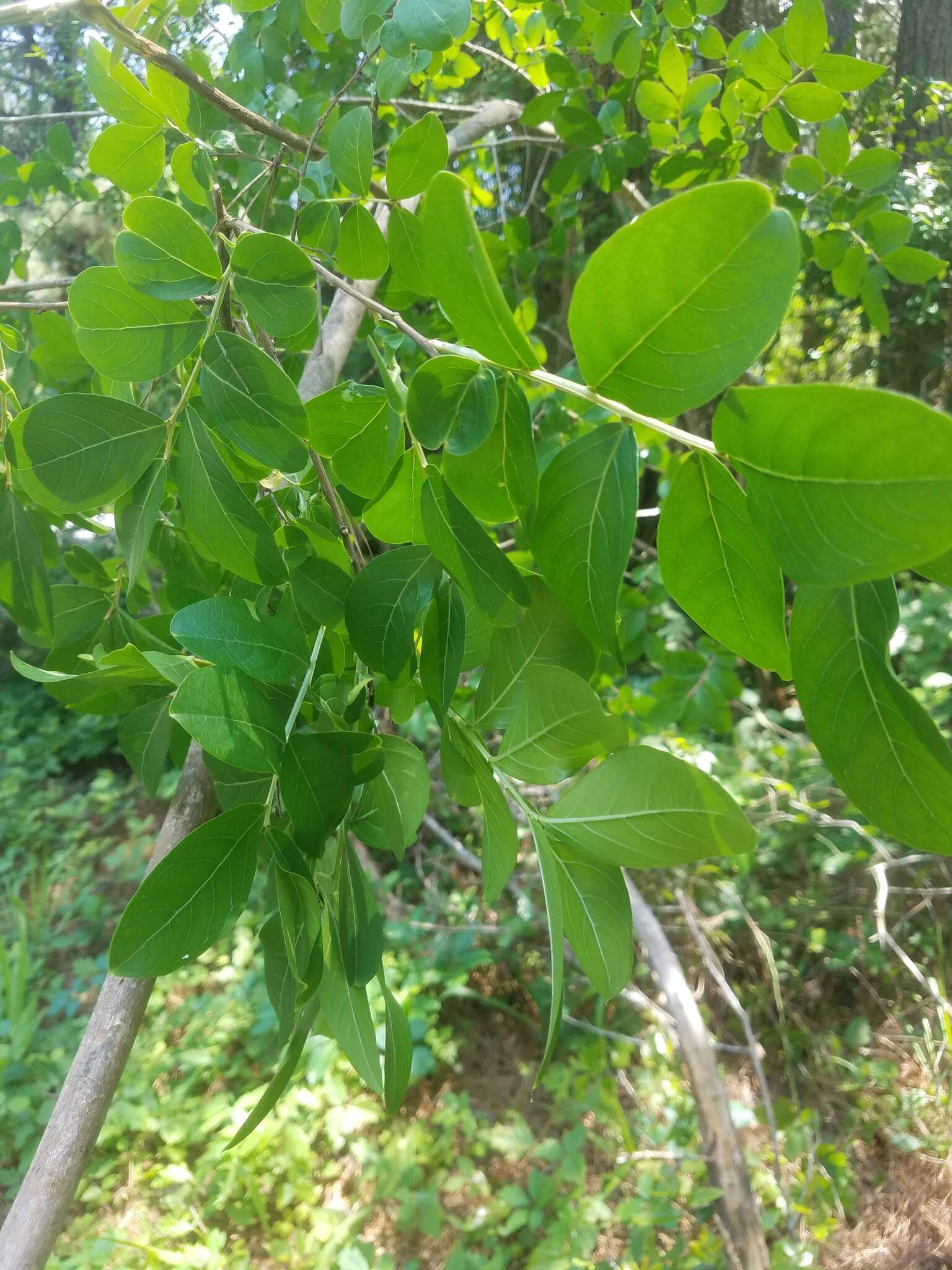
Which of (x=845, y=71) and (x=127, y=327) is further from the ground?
(x=845, y=71)

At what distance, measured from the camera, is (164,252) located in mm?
302

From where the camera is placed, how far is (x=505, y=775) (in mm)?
345

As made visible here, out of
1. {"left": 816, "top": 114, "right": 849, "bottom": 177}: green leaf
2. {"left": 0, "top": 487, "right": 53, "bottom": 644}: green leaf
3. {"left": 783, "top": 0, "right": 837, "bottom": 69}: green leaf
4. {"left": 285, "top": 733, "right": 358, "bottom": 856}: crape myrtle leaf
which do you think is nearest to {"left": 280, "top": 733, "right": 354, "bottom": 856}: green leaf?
{"left": 285, "top": 733, "right": 358, "bottom": 856}: crape myrtle leaf

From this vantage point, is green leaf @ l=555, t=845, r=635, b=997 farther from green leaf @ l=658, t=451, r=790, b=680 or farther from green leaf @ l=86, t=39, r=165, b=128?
green leaf @ l=86, t=39, r=165, b=128

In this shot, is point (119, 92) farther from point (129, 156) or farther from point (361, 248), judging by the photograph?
point (361, 248)

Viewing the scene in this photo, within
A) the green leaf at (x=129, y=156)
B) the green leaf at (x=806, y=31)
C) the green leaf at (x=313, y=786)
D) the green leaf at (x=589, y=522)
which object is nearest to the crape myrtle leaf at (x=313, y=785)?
the green leaf at (x=313, y=786)

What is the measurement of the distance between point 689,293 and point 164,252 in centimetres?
23

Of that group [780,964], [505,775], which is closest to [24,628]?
[505,775]

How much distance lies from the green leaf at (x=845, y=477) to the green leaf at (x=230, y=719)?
0.62 ft

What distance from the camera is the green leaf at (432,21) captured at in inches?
14.3

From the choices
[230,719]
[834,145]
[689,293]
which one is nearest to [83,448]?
[230,719]

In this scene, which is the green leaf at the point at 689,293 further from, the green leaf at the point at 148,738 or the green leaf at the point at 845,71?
the green leaf at the point at 845,71

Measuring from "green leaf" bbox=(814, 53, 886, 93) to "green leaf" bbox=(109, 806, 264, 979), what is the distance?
2.49 ft

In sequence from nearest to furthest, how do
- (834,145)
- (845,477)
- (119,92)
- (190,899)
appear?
(845,477) < (190,899) < (119,92) < (834,145)
